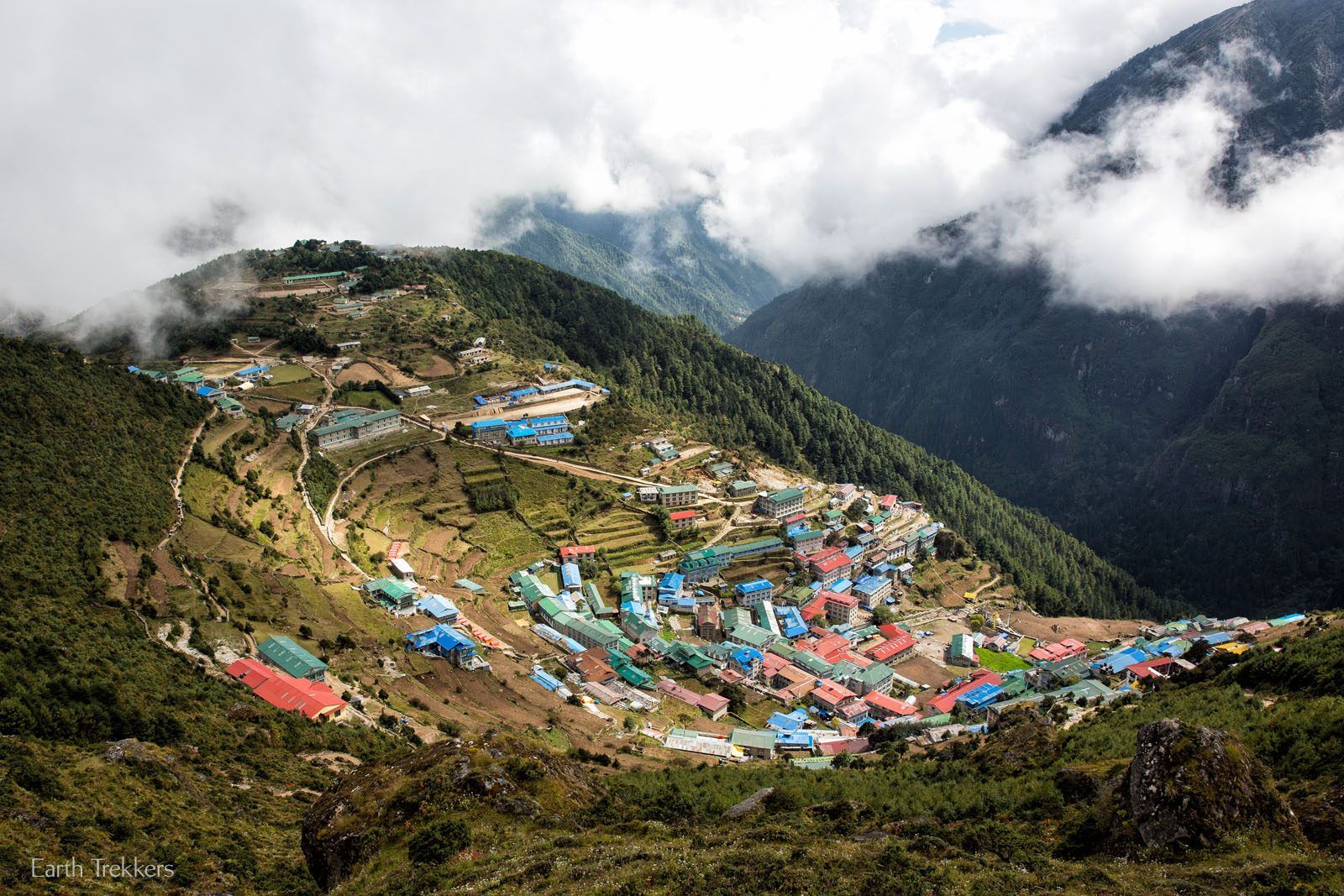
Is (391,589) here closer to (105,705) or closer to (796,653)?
(105,705)

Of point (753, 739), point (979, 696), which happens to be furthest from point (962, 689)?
point (753, 739)

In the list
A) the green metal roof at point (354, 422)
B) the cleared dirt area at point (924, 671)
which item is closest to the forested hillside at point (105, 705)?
the green metal roof at point (354, 422)

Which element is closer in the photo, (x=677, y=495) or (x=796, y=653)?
(x=796, y=653)

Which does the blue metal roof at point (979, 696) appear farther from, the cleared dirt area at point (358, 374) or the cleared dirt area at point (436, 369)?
the cleared dirt area at point (358, 374)

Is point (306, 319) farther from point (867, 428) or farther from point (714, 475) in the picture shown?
Result: point (867, 428)

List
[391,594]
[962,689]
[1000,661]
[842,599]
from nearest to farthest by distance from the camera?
1. [391,594]
2. [962,689]
3. [1000,661]
4. [842,599]

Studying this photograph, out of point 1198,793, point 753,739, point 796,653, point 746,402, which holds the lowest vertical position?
point 753,739
